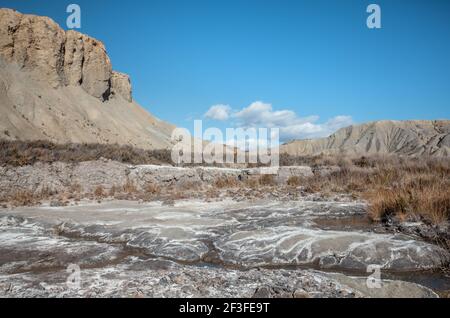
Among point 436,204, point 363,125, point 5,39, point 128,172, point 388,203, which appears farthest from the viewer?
point 363,125

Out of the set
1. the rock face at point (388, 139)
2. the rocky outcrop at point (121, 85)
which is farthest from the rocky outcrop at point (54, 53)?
the rock face at point (388, 139)

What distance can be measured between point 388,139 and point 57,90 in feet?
259

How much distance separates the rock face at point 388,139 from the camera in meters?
78.3

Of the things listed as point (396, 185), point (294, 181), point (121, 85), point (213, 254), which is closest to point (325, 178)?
point (294, 181)

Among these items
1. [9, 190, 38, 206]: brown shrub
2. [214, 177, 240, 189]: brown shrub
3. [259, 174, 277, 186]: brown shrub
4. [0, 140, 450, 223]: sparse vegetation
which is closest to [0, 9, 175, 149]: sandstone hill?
[0, 140, 450, 223]: sparse vegetation

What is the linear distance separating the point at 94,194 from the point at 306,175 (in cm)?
901

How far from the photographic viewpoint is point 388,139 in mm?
92125

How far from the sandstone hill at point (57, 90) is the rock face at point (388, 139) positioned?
42009 mm

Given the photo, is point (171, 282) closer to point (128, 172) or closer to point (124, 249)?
point (124, 249)

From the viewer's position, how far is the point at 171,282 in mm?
3898

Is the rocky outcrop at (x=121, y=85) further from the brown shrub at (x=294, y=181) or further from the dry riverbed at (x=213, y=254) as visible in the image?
the dry riverbed at (x=213, y=254)

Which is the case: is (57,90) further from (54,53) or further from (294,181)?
(294,181)

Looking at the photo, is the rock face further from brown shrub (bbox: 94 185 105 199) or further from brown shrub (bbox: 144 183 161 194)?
brown shrub (bbox: 94 185 105 199)
